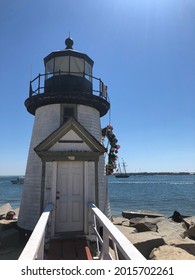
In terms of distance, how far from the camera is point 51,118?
8953 millimetres

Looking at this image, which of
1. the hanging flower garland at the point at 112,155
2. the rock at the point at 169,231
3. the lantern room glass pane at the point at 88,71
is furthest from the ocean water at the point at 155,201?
the lantern room glass pane at the point at 88,71

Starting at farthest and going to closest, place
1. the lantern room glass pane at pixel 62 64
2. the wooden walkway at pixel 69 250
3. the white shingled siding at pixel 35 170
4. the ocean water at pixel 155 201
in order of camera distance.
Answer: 1. the ocean water at pixel 155 201
2. the lantern room glass pane at pixel 62 64
3. the white shingled siding at pixel 35 170
4. the wooden walkway at pixel 69 250

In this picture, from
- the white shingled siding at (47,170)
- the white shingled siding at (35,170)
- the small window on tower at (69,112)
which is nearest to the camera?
the white shingled siding at (47,170)

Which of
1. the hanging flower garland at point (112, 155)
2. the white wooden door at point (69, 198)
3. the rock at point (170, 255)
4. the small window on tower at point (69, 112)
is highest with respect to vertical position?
the small window on tower at point (69, 112)

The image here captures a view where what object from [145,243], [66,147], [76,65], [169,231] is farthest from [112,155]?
[169,231]

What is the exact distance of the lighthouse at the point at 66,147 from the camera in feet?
24.6

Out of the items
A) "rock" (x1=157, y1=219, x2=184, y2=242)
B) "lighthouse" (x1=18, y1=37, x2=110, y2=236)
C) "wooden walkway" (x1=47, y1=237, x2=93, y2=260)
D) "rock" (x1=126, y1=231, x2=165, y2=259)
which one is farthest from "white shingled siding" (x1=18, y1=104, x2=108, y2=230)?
"rock" (x1=157, y1=219, x2=184, y2=242)

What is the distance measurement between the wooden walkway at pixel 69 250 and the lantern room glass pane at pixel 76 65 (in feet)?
20.3

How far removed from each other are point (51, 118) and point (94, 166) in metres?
2.58

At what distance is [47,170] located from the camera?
795 centimetres

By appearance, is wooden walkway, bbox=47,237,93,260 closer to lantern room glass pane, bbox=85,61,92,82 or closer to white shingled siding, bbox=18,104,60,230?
white shingled siding, bbox=18,104,60,230

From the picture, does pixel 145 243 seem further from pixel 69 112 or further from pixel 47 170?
pixel 69 112

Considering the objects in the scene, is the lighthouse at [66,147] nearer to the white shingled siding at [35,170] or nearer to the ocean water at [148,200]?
the white shingled siding at [35,170]
